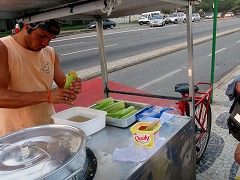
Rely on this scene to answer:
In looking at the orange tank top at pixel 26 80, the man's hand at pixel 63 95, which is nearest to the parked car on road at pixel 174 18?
the orange tank top at pixel 26 80

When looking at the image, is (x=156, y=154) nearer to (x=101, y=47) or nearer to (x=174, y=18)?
(x=101, y=47)

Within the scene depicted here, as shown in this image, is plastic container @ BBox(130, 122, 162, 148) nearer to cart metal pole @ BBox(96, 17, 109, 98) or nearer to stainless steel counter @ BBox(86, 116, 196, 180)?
stainless steel counter @ BBox(86, 116, 196, 180)

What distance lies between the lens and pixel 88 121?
1748 millimetres

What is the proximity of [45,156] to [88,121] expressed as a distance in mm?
650

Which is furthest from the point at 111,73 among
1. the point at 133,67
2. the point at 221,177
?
the point at 221,177

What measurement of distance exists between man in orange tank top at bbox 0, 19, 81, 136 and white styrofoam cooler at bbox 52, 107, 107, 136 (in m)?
0.19

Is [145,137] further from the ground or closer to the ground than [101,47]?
closer to the ground

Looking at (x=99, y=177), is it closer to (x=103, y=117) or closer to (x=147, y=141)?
(x=147, y=141)

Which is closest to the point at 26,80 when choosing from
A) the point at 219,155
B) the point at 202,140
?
the point at 202,140

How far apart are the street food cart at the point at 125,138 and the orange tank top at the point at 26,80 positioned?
0.93ft

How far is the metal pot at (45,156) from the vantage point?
1012mm

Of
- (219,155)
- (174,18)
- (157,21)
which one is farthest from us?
(174,18)

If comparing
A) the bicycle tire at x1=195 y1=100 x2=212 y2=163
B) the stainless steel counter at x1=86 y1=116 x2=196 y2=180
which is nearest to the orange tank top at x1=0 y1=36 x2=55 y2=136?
the stainless steel counter at x1=86 y1=116 x2=196 y2=180

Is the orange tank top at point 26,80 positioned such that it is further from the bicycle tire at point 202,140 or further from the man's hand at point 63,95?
the bicycle tire at point 202,140
